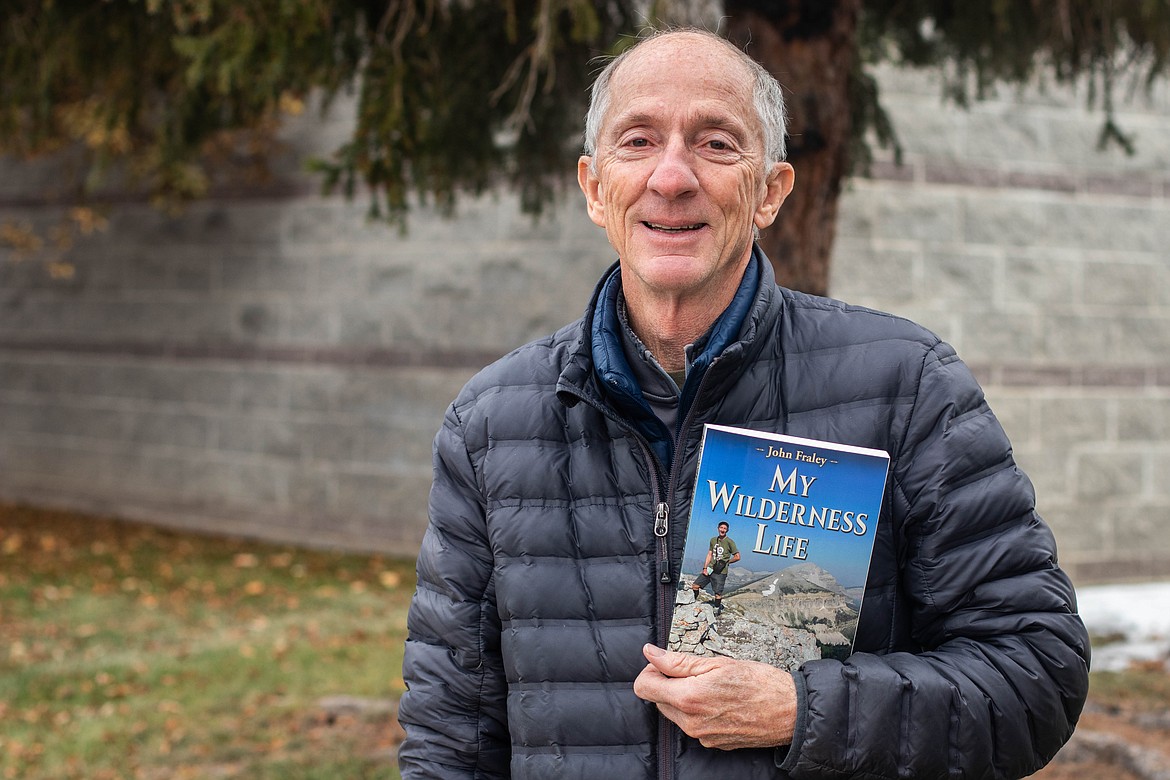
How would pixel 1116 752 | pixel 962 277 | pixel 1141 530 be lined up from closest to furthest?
1. pixel 1116 752
2. pixel 962 277
3. pixel 1141 530

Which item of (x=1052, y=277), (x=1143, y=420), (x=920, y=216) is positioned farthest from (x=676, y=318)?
(x=1143, y=420)

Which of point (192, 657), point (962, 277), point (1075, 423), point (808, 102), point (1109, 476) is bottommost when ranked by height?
point (192, 657)

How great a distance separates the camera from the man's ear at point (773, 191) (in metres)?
2.02

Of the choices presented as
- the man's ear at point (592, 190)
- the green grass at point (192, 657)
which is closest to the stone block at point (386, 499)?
the green grass at point (192, 657)

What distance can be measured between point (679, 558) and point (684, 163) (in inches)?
22.9

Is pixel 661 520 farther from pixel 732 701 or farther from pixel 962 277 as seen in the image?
pixel 962 277

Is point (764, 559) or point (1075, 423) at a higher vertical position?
point (764, 559)

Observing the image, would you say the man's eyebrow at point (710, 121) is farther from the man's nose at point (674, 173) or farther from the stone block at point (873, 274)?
the stone block at point (873, 274)

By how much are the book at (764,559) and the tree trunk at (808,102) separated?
2.47m

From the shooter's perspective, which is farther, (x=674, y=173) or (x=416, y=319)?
(x=416, y=319)

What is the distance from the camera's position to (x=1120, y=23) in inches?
181

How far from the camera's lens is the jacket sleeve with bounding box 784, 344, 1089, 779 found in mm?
1705

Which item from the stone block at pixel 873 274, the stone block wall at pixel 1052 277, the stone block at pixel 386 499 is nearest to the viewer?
the stone block at pixel 873 274

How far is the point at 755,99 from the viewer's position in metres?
1.94
